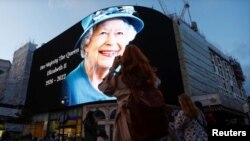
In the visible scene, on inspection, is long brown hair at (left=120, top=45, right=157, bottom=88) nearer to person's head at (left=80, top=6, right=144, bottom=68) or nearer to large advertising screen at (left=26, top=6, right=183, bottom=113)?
large advertising screen at (left=26, top=6, right=183, bottom=113)

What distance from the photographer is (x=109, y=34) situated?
2795 cm

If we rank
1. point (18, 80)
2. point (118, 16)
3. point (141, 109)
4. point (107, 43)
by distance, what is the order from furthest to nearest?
point (18, 80)
point (118, 16)
point (107, 43)
point (141, 109)

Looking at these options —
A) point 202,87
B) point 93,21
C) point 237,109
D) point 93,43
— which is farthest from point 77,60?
→ point 237,109

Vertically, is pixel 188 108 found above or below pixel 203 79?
below

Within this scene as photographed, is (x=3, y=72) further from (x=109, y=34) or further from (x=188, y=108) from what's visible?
(x=188, y=108)

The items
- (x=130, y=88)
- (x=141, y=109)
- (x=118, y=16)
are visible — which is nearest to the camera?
(x=141, y=109)

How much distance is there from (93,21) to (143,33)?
24.8ft

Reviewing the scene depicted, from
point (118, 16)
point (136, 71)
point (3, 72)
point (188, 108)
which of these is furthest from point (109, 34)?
point (3, 72)

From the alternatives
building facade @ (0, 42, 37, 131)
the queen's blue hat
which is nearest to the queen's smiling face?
the queen's blue hat

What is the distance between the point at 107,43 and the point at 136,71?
25737mm

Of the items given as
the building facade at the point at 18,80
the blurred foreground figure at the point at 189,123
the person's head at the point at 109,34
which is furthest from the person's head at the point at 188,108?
the building facade at the point at 18,80

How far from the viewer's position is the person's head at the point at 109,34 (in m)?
26.9

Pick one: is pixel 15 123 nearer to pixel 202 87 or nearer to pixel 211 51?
pixel 202 87

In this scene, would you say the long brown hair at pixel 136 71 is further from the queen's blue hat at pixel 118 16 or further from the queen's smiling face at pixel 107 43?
the queen's blue hat at pixel 118 16
